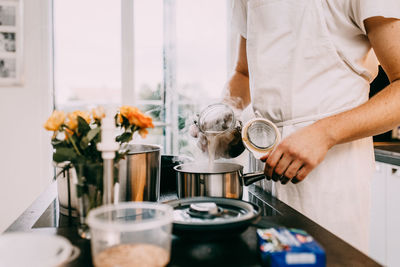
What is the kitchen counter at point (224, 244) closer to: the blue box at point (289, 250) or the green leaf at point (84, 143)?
the blue box at point (289, 250)

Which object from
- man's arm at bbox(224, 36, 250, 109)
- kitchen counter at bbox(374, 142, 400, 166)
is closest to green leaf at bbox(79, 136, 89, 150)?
man's arm at bbox(224, 36, 250, 109)

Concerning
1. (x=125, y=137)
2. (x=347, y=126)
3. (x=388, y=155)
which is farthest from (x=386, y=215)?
(x=125, y=137)

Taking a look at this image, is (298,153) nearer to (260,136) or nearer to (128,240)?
(260,136)

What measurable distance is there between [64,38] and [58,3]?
0.93 ft

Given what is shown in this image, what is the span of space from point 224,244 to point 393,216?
68.5 inches

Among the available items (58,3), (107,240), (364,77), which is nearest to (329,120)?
(364,77)

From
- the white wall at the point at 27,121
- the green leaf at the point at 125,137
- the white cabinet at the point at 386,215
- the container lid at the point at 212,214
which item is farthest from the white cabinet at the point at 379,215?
the white wall at the point at 27,121

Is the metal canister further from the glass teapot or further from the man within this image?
the man

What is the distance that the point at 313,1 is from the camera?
1.01 metres

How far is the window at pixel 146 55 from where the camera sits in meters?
2.83

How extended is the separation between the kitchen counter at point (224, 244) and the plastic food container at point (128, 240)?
0.06 m

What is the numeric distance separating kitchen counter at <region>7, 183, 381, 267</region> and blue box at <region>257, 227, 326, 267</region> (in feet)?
0.12

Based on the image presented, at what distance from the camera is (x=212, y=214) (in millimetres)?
668

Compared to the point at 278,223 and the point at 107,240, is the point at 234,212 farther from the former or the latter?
the point at 107,240
